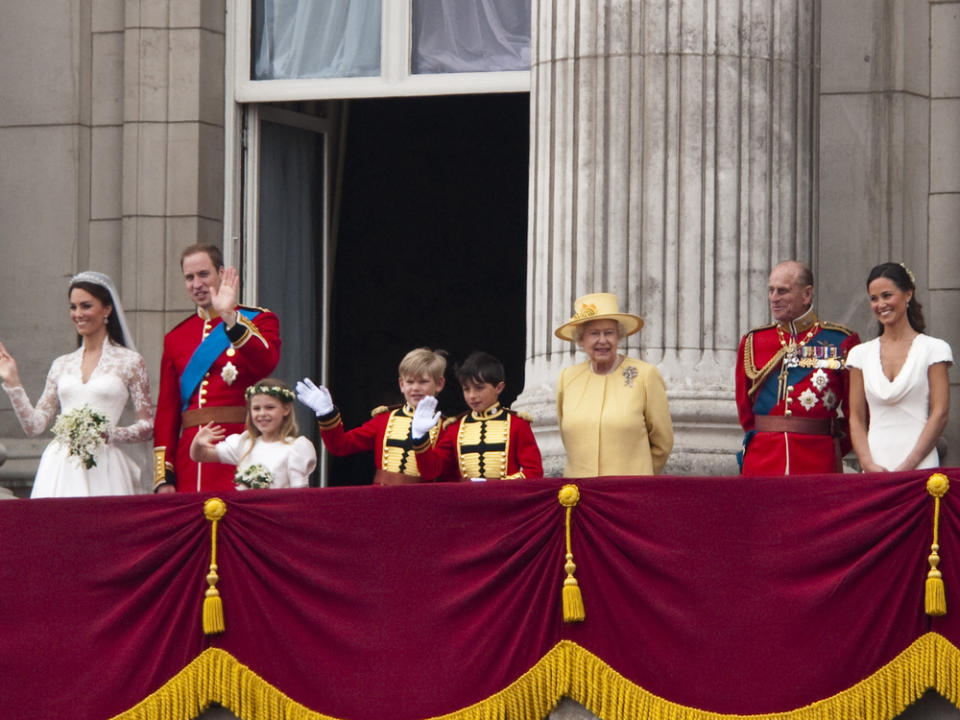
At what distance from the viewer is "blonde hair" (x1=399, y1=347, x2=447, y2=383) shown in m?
10.9

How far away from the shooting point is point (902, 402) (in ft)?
33.4

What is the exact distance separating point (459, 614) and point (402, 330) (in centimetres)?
938

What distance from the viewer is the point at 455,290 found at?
63.5 feet

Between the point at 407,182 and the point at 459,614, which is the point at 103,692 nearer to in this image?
the point at 459,614

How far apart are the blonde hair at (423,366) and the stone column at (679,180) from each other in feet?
3.63

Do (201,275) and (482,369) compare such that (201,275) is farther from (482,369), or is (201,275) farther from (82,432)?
(482,369)

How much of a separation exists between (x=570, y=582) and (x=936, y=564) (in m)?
1.45

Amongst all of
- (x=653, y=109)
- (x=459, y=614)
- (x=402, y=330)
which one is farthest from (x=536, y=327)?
(x=402, y=330)

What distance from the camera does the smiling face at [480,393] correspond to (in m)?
10.9

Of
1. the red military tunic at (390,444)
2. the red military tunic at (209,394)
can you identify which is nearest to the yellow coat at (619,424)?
the red military tunic at (390,444)

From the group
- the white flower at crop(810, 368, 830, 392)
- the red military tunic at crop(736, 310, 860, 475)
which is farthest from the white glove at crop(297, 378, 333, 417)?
the white flower at crop(810, 368, 830, 392)

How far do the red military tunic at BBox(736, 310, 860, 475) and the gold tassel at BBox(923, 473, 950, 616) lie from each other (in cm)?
124

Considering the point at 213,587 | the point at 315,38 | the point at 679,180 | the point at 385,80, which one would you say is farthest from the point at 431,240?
the point at 213,587

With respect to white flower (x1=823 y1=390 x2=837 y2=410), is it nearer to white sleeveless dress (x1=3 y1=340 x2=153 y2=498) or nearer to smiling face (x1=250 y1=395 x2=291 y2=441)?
smiling face (x1=250 y1=395 x2=291 y2=441)
